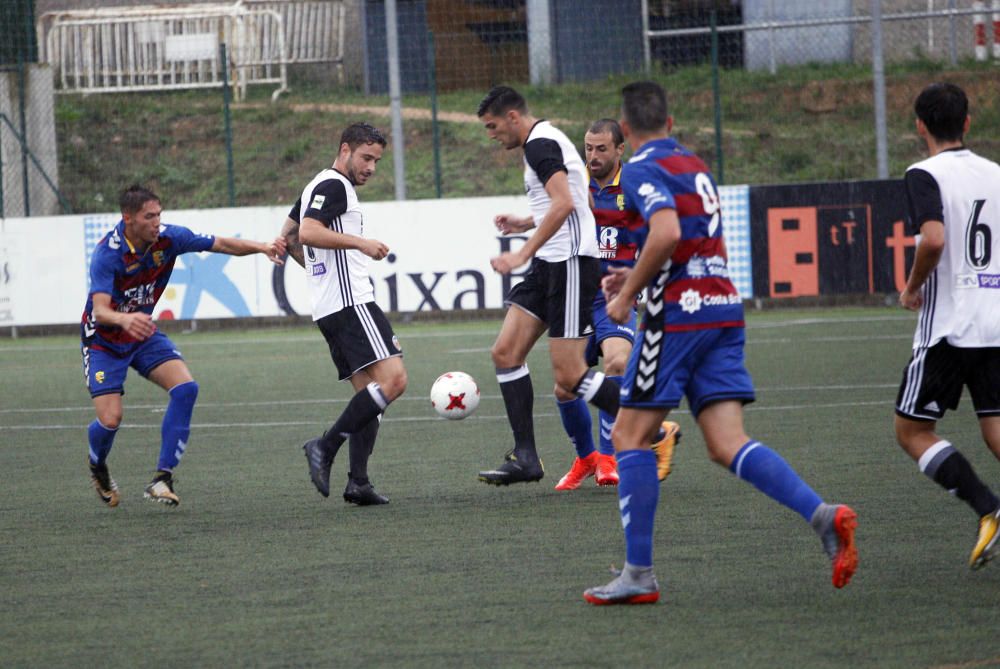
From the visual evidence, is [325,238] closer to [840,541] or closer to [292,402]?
[840,541]

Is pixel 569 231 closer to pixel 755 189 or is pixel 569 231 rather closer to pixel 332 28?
pixel 755 189

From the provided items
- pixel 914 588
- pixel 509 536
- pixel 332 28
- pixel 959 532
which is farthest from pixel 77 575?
pixel 332 28

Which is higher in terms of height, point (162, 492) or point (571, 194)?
point (571, 194)

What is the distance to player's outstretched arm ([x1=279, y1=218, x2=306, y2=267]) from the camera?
7969 millimetres

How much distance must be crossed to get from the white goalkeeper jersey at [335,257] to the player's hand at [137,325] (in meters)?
0.86

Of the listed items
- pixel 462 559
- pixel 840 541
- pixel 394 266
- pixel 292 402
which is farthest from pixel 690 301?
pixel 394 266

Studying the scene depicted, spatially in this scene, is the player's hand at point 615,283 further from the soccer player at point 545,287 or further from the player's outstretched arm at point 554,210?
the soccer player at point 545,287

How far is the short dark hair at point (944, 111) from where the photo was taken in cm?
548

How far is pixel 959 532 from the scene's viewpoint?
20.2 ft

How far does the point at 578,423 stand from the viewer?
7.86 meters

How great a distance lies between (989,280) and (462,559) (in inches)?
92.3

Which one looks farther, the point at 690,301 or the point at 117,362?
the point at 117,362

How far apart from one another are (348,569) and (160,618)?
3.06 feet

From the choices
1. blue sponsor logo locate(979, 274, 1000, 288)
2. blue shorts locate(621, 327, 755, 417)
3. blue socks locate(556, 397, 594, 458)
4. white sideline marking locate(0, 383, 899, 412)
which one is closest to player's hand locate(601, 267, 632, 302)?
blue shorts locate(621, 327, 755, 417)
